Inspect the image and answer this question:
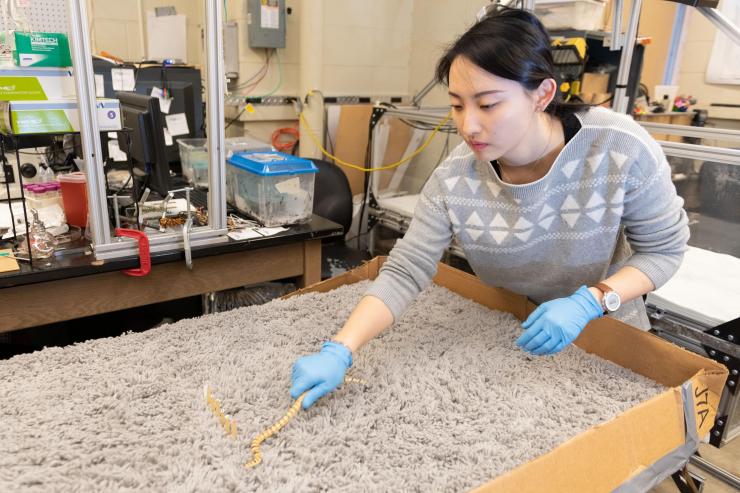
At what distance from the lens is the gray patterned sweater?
3.27 ft

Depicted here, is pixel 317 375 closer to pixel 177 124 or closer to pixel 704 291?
pixel 704 291

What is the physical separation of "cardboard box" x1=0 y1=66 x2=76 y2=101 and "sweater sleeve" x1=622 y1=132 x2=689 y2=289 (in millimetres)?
1201

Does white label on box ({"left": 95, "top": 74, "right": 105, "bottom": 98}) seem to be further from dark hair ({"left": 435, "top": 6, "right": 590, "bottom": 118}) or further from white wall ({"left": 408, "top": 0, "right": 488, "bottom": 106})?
white wall ({"left": 408, "top": 0, "right": 488, "bottom": 106})

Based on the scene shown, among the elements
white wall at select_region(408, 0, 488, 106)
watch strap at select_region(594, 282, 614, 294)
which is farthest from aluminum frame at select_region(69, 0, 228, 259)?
white wall at select_region(408, 0, 488, 106)

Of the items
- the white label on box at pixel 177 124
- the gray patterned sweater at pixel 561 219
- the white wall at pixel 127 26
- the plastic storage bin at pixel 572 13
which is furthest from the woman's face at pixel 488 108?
the white wall at pixel 127 26

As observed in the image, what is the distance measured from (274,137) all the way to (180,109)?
1.03 m

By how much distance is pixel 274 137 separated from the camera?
3365 millimetres

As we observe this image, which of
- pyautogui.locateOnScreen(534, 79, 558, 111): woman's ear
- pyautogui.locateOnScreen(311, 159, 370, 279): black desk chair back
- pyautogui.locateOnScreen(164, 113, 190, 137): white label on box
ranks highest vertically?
pyautogui.locateOnScreen(534, 79, 558, 111): woman's ear

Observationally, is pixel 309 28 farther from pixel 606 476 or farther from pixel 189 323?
pixel 606 476

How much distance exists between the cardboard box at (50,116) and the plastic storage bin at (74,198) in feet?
0.73

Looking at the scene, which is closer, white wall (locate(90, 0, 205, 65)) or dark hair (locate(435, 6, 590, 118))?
dark hair (locate(435, 6, 590, 118))

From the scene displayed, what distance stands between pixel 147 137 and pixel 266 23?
6.05ft

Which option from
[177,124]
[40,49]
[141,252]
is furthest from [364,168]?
[40,49]

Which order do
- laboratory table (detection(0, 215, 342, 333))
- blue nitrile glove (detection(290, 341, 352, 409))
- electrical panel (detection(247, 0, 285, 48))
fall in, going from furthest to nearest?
electrical panel (detection(247, 0, 285, 48)) → laboratory table (detection(0, 215, 342, 333)) → blue nitrile glove (detection(290, 341, 352, 409))
